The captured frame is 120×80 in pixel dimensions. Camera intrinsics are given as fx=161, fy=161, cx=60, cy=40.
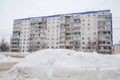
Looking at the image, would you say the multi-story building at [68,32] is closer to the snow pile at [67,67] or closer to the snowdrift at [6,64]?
the snowdrift at [6,64]

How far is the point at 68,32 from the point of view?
60719 mm

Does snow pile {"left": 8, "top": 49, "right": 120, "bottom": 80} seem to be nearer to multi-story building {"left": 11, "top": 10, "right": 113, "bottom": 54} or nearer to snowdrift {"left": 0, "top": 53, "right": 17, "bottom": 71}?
snowdrift {"left": 0, "top": 53, "right": 17, "bottom": 71}

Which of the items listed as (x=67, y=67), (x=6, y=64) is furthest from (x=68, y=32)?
(x=67, y=67)

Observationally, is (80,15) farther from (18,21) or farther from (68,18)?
(18,21)

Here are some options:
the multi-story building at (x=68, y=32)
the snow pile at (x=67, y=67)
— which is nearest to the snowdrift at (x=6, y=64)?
the snow pile at (x=67, y=67)

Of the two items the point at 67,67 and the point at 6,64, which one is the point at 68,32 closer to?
the point at 6,64

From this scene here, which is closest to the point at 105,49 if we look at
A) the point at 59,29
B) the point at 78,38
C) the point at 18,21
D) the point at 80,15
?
the point at 78,38

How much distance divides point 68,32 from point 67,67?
53.1 m

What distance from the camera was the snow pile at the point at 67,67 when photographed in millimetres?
7387

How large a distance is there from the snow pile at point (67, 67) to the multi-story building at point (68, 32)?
154ft

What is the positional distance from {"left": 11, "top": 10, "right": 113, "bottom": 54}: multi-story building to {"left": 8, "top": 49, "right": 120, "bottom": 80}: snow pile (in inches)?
1850

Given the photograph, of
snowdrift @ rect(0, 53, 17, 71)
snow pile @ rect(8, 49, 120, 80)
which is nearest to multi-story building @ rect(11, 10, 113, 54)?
snowdrift @ rect(0, 53, 17, 71)

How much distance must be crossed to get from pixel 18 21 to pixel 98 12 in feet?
126

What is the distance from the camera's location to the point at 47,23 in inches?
2685
